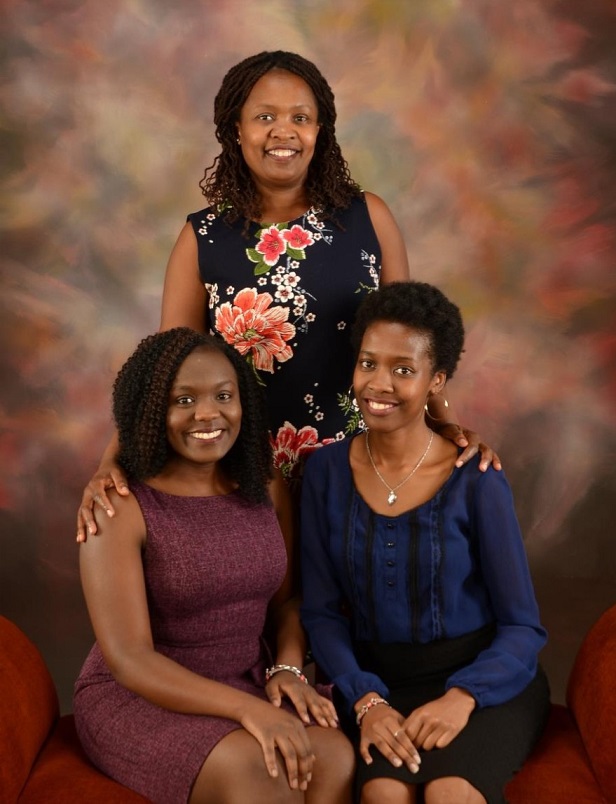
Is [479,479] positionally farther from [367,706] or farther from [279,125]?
[279,125]

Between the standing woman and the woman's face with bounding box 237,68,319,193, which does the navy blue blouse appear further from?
the woman's face with bounding box 237,68,319,193

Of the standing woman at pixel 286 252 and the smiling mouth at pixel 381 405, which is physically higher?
the standing woman at pixel 286 252

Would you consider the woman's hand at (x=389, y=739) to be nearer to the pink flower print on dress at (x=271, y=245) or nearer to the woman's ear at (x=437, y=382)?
the woman's ear at (x=437, y=382)

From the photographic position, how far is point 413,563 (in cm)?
306

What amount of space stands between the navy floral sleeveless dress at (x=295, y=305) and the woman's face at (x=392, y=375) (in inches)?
14.0

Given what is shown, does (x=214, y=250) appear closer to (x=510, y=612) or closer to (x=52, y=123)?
(x=510, y=612)

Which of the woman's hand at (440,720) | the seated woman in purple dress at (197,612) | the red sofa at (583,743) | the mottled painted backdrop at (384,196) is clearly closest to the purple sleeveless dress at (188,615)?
the seated woman in purple dress at (197,612)

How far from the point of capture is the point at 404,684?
10.0 feet

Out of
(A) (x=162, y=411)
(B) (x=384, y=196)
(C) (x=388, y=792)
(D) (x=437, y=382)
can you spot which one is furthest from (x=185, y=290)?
(B) (x=384, y=196)

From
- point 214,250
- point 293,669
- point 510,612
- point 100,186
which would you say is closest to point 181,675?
point 293,669

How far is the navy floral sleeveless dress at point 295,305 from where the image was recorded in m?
3.44

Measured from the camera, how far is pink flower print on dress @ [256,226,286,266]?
3453 millimetres

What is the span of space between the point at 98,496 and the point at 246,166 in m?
1.18

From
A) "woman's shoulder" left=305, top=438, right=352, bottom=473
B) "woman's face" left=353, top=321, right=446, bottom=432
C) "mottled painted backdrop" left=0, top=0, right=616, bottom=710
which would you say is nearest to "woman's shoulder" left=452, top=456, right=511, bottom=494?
"woman's face" left=353, top=321, right=446, bottom=432
